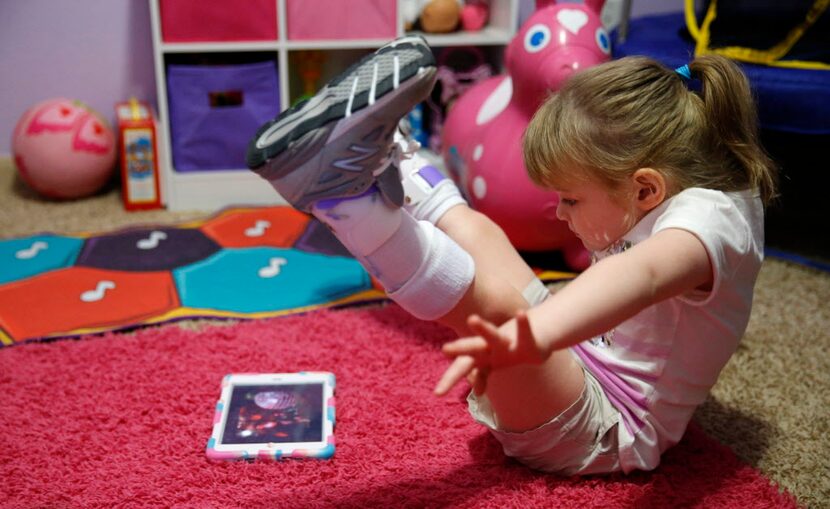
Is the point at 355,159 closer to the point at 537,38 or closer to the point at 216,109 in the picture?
the point at 537,38

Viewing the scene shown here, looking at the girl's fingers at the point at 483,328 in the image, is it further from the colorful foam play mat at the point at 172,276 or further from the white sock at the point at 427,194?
the colorful foam play mat at the point at 172,276

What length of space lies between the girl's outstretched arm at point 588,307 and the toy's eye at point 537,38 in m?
0.81

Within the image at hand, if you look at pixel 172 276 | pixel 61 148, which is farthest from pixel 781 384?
pixel 61 148

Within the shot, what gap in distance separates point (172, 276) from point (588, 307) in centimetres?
105

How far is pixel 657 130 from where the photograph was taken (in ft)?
2.69

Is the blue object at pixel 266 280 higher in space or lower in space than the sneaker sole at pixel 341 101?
lower

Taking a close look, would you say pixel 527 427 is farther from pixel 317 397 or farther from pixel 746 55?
pixel 746 55

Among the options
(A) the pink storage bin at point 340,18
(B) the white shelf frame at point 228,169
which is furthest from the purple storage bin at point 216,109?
(A) the pink storage bin at point 340,18

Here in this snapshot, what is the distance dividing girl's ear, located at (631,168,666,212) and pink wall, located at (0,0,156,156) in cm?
165

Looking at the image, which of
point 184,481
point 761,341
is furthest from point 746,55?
point 184,481

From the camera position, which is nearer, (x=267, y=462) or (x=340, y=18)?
(x=267, y=462)

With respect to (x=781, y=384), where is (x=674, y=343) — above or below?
above

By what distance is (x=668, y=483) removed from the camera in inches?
37.7

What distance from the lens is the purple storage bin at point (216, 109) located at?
6.15 ft
